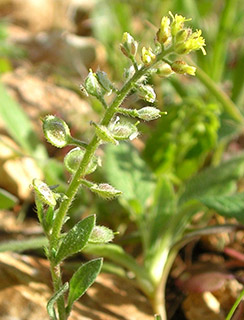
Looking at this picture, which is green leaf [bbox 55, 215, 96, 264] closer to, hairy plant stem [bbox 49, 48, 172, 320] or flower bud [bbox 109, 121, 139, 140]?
hairy plant stem [bbox 49, 48, 172, 320]

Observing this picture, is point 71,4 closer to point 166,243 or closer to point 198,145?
point 198,145

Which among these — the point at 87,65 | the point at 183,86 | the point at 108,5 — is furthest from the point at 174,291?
the point at 108,5

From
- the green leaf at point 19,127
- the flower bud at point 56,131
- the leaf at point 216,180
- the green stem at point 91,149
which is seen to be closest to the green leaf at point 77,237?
the green stem at point 91,149

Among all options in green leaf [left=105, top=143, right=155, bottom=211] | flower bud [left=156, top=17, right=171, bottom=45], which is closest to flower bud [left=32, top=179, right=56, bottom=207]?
flower bud [left=156, top=17, right=171, bottom=45]

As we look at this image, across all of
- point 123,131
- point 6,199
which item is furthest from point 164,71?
point 6,199

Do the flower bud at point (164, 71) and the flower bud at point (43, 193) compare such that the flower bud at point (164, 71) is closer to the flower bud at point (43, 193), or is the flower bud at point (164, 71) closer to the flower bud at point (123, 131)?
the flower bud at point (123, 131)
